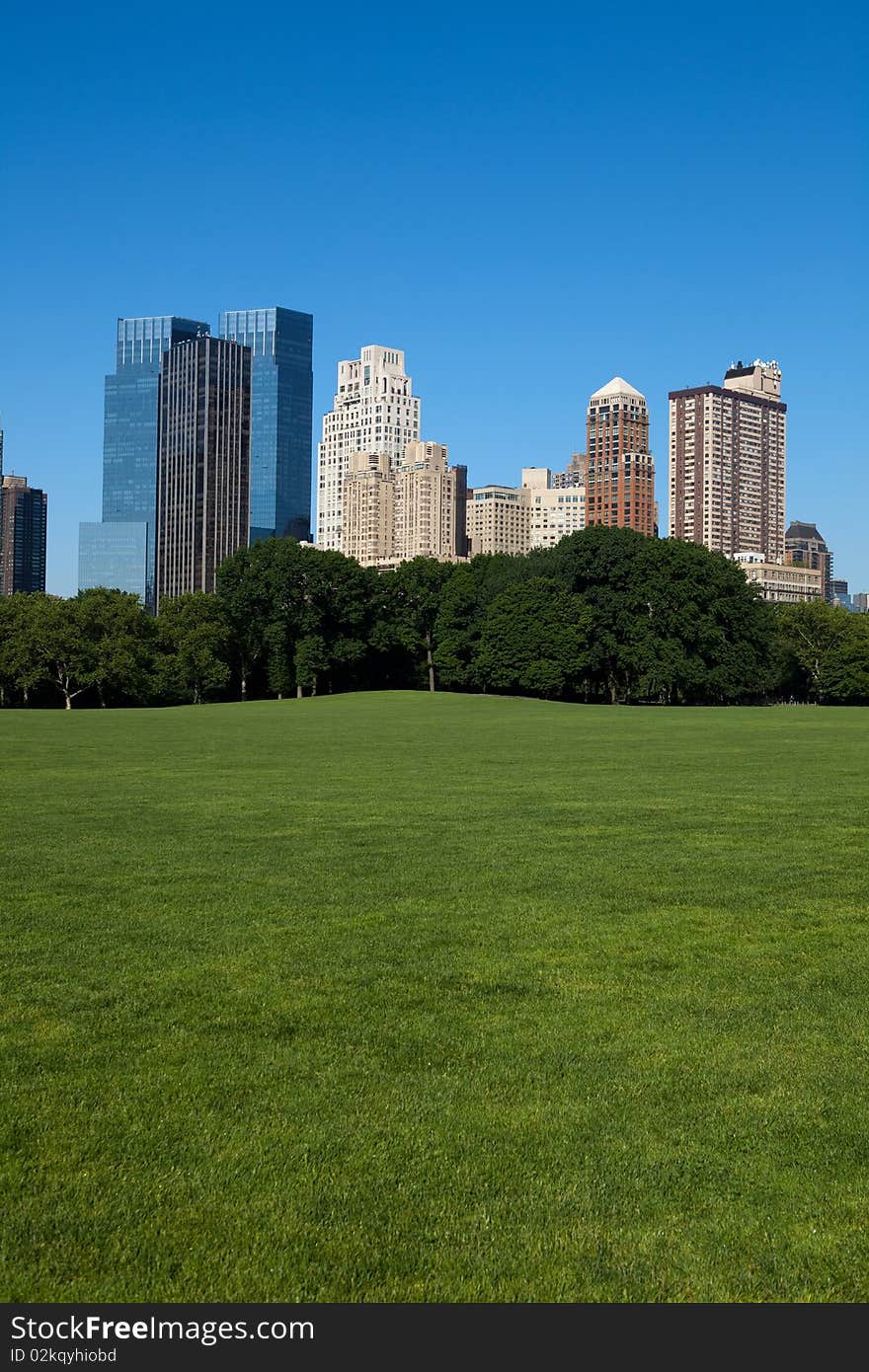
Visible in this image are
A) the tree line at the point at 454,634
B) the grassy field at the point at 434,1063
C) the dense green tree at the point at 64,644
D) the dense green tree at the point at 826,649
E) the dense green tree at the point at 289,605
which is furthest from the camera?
the dense green tree at the point at 826,649

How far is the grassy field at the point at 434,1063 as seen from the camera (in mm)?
4820

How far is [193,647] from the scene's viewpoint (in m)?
85.8

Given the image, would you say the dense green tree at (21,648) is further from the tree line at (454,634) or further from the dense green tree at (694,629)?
the dense green tree at (694,629)

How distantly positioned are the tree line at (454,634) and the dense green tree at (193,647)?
0.14 metres

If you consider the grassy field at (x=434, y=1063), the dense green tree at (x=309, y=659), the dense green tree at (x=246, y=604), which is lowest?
the grassy field at (x=434, y=1063)

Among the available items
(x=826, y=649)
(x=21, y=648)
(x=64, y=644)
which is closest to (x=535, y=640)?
(x=826, y=649)

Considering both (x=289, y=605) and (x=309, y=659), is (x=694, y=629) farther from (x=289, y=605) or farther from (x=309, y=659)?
(x=289, y=605)

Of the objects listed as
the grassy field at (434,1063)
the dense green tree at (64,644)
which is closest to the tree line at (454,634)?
the dense green tree at (64,644)

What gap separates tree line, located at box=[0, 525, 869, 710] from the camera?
81.4 meters
